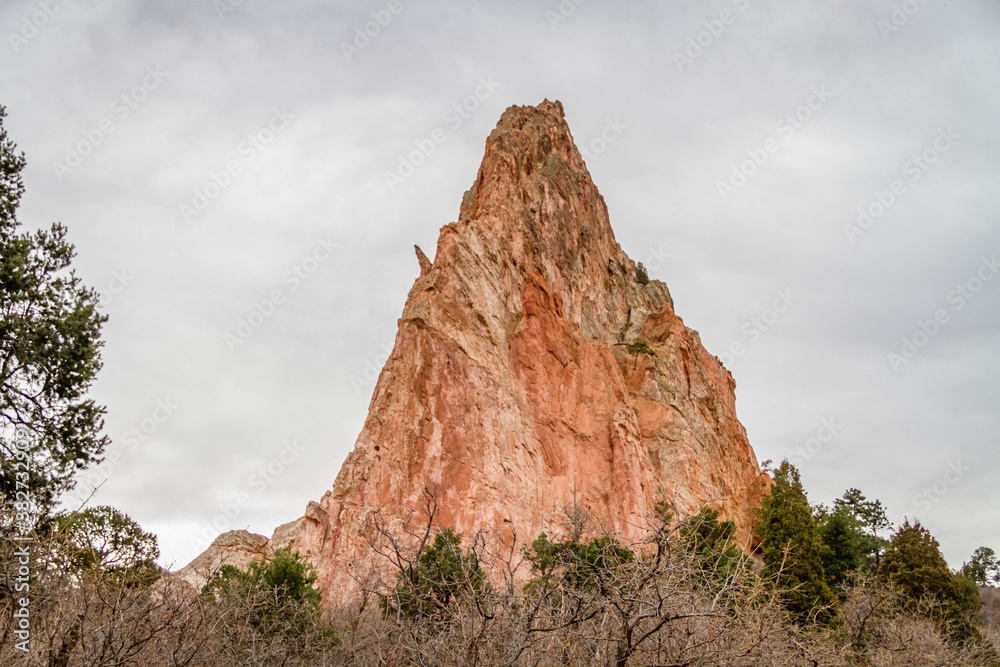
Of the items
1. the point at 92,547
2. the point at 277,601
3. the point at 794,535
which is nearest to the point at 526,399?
the point at 794,535

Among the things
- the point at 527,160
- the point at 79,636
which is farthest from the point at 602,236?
the point at 79,636

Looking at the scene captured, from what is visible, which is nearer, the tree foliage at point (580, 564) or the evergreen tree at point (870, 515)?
the tree foliage at point (580, 564)

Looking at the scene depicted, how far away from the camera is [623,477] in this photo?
39.1 m

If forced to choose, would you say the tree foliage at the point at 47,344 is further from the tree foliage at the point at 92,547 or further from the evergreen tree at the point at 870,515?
the evergreen tree at the point at 870,515

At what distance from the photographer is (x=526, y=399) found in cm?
4044

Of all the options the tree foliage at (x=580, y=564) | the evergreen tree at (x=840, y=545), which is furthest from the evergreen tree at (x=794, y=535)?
the tree foliage at (x=580, y=564)

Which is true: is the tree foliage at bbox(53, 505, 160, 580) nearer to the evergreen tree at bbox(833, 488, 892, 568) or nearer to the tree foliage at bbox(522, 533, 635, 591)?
the tree foliage at bbox(522, 533, 635, 591)

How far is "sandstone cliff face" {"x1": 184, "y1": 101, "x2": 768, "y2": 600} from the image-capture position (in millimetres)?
34312

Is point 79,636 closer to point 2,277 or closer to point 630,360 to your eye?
point 2,277

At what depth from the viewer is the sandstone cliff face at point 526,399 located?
34.3m

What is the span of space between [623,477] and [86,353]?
94.8 feet

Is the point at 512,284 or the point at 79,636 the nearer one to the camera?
the point at 79,636

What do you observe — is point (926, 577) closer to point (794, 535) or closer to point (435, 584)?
point (794, 535)

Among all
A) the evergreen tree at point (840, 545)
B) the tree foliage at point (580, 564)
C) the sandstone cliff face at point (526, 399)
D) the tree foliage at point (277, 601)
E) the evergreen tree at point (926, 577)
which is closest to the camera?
the tree foliage at point (580, 564)
